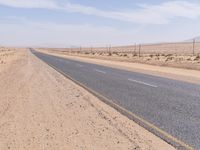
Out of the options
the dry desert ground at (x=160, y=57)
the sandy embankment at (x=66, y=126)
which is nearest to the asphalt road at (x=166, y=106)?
the sandy embankment at (x=66, y=126)

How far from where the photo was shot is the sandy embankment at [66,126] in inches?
279

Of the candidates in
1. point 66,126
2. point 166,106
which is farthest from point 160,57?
point 66,126

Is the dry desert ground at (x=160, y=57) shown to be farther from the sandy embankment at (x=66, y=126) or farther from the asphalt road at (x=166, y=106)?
the sandy embankment at (x=66, y=126)

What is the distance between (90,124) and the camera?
9.00 m

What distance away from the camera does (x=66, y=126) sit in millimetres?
8789

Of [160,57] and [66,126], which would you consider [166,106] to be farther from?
[160,57]

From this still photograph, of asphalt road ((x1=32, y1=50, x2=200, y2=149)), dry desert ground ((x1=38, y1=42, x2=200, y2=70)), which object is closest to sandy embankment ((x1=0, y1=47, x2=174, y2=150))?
asphalt road ((x1=32, y1=50, x2=200, y2=149))

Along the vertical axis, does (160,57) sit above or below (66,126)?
below

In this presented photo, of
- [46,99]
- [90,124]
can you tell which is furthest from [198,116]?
[46,99]

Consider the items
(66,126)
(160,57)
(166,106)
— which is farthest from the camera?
(160,57)

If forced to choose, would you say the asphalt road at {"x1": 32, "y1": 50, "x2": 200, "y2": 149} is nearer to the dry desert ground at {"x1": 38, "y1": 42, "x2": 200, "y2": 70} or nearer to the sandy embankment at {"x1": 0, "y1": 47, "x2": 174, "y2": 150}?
the sandy embankment at {"x1": 0, "y1": 47, "x2": 174, "y2": 150}

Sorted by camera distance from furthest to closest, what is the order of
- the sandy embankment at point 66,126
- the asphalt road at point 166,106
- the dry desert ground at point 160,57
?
the dry desert ground at point 160,57 < the asphalt road at point 166,106 < the sandy embankment at point 66,126

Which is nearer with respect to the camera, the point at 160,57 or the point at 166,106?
the point at 166,106

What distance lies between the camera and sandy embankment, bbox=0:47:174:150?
7.10 meters
